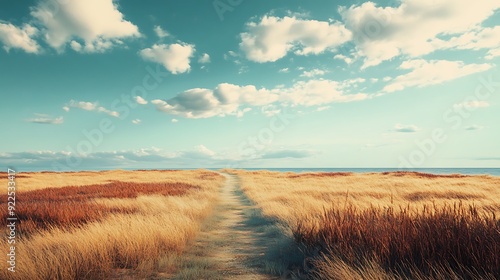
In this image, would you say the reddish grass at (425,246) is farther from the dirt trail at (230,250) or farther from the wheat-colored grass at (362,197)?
the dirt trail at (230,250)

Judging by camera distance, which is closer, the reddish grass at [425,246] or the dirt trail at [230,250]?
the reddish grass at [425,246]

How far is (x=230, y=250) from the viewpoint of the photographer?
278 inches

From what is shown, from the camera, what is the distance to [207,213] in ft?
40.3

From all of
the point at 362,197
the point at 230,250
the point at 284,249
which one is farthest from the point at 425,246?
the point at 362,197

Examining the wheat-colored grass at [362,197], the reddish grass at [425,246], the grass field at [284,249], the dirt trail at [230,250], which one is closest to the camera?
the reddish grass at [425,246]

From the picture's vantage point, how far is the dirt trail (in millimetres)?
5254

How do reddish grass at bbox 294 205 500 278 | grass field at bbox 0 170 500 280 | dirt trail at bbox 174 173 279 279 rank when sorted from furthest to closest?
dirt trail at bbox 174 173 279 279 → grass field at bbox 0 170 500 280 → reddish grass at bbox 294 205 500 278

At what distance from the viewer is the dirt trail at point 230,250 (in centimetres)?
525

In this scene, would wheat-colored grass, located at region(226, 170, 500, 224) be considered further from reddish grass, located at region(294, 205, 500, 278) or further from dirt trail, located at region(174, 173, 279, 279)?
dirt trail, located at region(174, 173, 279, 279)

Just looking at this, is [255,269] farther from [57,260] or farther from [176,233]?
[57,260]

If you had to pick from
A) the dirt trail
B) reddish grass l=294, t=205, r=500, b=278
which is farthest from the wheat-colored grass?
the dirt trail

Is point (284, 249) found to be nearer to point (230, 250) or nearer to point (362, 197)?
point (230, 250)

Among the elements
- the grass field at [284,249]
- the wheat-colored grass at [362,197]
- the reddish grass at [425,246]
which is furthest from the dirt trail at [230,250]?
the reddish grass at [425,246]

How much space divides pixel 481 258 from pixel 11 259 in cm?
750
